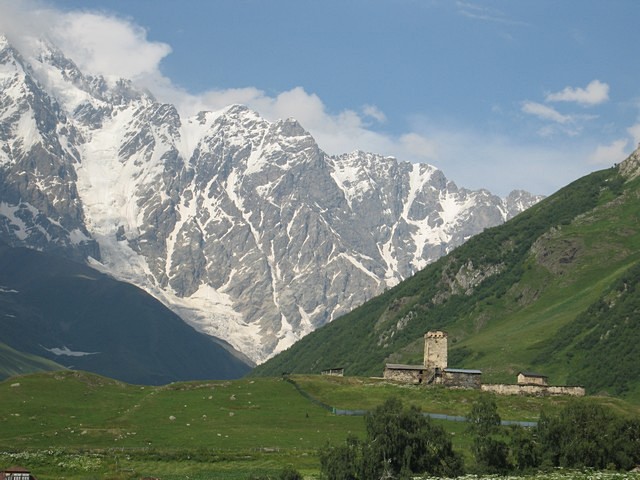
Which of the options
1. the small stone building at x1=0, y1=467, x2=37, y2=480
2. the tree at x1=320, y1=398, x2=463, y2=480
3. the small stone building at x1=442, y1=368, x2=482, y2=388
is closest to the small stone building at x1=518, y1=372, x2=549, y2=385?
the small stone building at x1=442, y1=368, x2=482, y2=388

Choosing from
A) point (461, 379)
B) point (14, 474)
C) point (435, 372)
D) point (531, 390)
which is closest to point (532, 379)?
point (461, 379)

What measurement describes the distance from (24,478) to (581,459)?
2037 inches

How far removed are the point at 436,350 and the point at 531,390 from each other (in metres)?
21.1

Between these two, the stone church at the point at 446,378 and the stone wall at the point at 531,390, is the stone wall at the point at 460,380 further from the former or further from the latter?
the stone wall at the point at 531,390

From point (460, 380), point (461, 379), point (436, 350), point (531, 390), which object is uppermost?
point (436, 350)

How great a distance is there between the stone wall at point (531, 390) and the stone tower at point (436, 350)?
14.4m

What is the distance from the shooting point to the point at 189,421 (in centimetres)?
13238

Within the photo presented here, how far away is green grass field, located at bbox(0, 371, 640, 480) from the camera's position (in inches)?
4085

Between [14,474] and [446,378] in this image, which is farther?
[446,378]

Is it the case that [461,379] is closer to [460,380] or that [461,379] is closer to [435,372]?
[460,380]

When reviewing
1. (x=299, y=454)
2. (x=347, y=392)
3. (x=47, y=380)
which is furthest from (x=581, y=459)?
(x=47, y=380)

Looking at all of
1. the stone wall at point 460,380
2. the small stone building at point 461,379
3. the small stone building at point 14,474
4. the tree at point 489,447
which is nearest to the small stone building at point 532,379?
the small stone building at point 461,379

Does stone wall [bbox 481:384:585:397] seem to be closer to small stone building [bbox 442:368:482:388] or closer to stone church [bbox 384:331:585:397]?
stone church [bbox 384:331:585:397]

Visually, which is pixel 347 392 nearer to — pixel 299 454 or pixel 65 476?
pixel 299 454
